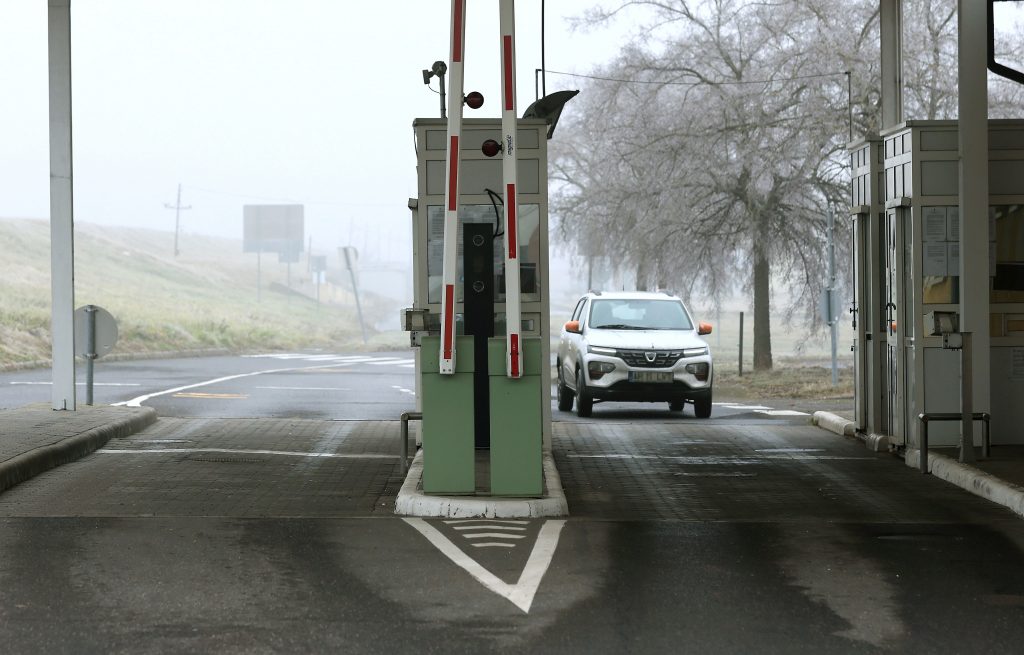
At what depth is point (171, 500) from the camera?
32.4 feet

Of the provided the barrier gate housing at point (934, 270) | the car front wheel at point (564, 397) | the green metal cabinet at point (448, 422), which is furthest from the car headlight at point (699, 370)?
the green metal cabinet at point (448, 422)

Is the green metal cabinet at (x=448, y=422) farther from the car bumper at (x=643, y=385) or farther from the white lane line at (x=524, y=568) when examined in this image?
the car bumper at (x=643, y=385)

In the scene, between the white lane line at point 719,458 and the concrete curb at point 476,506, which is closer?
the concrete curb at point 476,506

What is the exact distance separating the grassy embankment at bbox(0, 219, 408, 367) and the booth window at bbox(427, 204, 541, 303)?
24484 mm

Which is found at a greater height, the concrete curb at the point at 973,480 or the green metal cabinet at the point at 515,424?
the green metal cabinet at the point at 515,424

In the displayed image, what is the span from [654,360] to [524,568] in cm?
1164

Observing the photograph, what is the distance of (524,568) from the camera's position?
293 inches

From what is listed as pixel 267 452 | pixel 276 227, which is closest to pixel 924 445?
pixel 267 452

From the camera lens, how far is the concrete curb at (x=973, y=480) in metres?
9.77

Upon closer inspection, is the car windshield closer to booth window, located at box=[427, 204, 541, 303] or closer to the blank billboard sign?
booth window, located at box=[427, 204, 541, 303]

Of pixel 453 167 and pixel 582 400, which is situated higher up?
pixel 453 167

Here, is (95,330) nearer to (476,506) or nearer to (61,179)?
(61,179)

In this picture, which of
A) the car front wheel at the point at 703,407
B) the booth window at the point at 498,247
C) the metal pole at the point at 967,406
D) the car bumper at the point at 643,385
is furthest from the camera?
the car front wheel at the point at 703,407

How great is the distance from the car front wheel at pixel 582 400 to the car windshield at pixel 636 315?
86 cm
